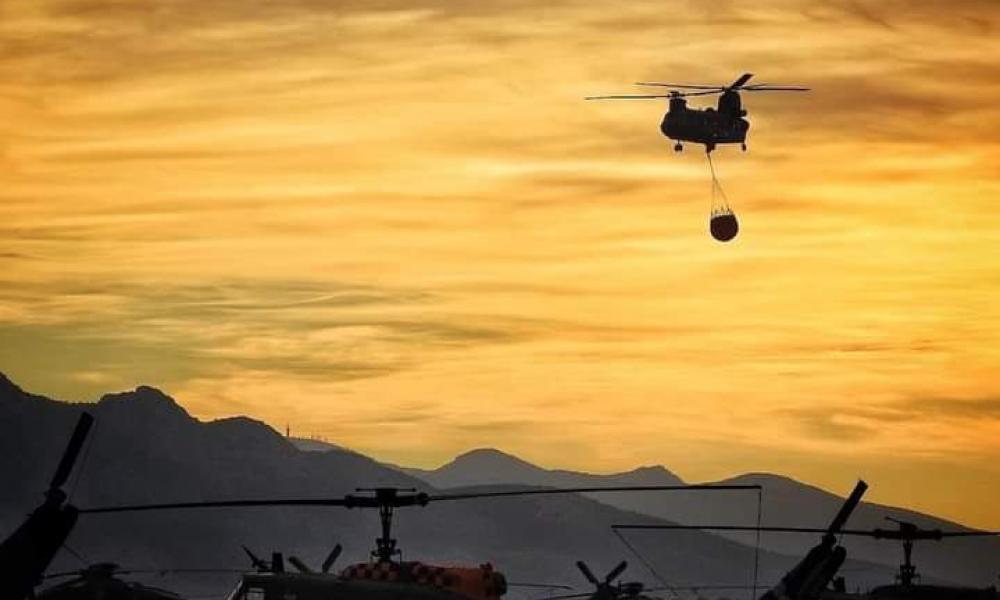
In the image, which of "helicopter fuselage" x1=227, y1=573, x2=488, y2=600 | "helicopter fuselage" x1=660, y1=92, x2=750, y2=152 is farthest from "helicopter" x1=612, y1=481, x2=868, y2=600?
"helicopter fuselage" x1=660, y1=92, x2=750, y2=152

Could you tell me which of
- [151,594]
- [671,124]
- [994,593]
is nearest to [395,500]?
[151,594]

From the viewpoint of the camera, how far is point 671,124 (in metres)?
141

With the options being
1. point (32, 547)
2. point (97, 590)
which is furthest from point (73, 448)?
point (97, 590)

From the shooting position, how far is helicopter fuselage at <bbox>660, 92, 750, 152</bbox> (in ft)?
462

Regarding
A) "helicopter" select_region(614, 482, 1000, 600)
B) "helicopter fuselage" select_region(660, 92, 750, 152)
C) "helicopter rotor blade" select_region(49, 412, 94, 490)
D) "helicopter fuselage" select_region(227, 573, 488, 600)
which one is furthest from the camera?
"helicopter fuselage" select_region(660, 92, 750, 152)

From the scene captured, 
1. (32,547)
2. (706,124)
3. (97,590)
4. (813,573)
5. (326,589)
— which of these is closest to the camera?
(32,547)

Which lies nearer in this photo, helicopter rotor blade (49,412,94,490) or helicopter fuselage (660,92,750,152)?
helicopter rotor blade (49,412,94,490)

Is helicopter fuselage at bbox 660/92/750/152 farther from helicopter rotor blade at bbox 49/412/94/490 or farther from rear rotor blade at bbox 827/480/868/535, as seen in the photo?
helicopter rotor blade at bbox 49/412/94/490

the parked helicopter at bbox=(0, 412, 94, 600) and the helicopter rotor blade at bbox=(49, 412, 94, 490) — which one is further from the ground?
the helicopter rotor blade at bbox=(49, 412, 94, 490)

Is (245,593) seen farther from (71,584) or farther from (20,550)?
(71,584)

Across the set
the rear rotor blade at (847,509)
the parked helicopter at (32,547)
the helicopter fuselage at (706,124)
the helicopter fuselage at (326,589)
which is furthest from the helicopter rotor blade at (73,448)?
the helicopter fuselage at (706,124)

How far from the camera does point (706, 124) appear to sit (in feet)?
463

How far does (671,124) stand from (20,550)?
8345cm

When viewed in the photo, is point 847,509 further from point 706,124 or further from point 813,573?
point 706,124
